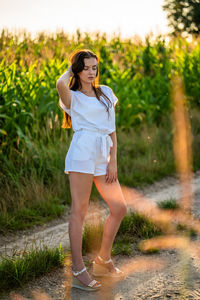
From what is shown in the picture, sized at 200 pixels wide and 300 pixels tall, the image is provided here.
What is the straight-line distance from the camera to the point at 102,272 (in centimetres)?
334

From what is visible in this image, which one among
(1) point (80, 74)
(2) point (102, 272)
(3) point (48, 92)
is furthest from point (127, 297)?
(3) point (48, 92)

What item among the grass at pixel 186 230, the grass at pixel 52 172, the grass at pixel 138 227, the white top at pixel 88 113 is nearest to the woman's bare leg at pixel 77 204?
the white top at pixel 88 113

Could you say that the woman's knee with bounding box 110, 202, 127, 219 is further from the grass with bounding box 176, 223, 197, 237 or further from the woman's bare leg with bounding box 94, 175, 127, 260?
the grass with bounding box 176, 223, 197, 237

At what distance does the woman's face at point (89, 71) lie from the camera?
3.09 m

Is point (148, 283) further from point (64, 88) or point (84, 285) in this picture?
point (64, 88)

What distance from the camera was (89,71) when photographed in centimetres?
309

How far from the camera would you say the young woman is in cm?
304

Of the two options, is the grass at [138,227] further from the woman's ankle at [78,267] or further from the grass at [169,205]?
the woman's ankle at [78,267]

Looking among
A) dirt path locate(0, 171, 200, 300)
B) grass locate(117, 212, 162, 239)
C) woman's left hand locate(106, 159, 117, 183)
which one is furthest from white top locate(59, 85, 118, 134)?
grass locate(117, 212, 162, 239)

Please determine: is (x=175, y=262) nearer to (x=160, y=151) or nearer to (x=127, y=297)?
(x=127, y=297)

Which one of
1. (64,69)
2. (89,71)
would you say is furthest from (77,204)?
(64,69)

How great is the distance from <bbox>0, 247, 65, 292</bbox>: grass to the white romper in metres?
0.86

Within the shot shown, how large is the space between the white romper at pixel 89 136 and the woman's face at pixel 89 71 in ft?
0.42

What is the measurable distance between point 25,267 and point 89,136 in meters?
1.22
